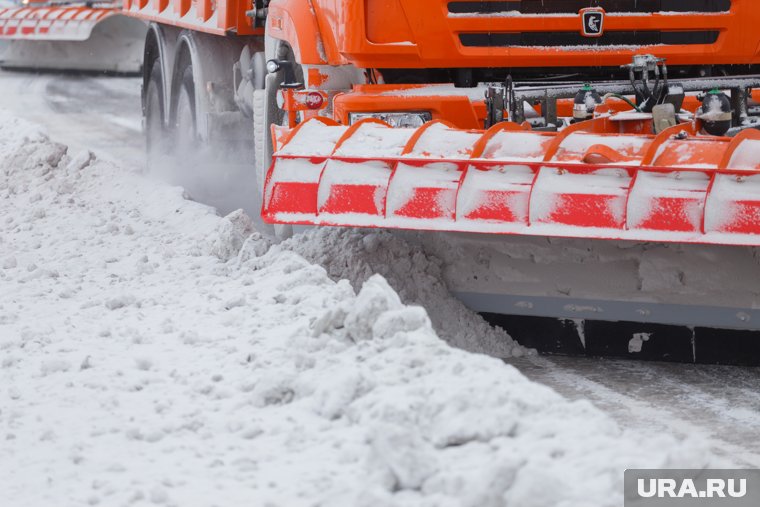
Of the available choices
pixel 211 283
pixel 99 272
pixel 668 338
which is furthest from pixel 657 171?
pixel 99 272

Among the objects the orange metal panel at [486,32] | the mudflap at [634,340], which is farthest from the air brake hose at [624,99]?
the mudflap at [634,340]

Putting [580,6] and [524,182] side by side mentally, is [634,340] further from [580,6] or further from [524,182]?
[580,6]

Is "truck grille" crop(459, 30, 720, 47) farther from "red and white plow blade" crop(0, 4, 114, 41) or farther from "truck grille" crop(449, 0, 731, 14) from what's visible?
"red and white plow blade" crop(0, 4, 114, 41)

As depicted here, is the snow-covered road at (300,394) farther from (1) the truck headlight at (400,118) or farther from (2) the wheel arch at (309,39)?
(2) the wheel arch at (309,39)

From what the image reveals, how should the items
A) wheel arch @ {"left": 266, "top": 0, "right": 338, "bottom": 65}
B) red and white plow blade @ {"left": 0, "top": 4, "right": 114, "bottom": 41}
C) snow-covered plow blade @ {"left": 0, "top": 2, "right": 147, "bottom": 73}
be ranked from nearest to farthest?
wheel arch @ {"left": 266, "top": 0, "right": 338, "bottom": 65}, red and white plow blade @ {"left": 0, "top": 4, "right": 114, "bottom": 41}, snow-covered plow blade @ {"left": 0, "top": 2, "right": 147, "bottom": 73}

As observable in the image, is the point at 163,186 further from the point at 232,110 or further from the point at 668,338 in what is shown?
the point at 668,338

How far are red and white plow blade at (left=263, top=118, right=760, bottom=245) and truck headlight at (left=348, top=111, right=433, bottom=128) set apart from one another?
23.4 inches

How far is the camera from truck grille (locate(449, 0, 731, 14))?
5551 millimetres

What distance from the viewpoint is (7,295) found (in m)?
5.48

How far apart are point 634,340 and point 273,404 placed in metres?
1.56

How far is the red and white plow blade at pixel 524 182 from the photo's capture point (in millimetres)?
4129

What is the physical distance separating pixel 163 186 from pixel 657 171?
184 inches

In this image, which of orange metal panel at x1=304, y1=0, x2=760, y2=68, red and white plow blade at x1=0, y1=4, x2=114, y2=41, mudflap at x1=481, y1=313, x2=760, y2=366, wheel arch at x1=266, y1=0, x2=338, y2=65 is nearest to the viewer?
mudflap at x1=481, y1=313, x2=760, y2=366

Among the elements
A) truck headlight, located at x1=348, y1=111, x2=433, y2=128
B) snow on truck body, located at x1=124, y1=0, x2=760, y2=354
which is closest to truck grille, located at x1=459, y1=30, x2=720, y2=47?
snow on truck body, located at x1=124, y1=0, x2=760, y2=354
